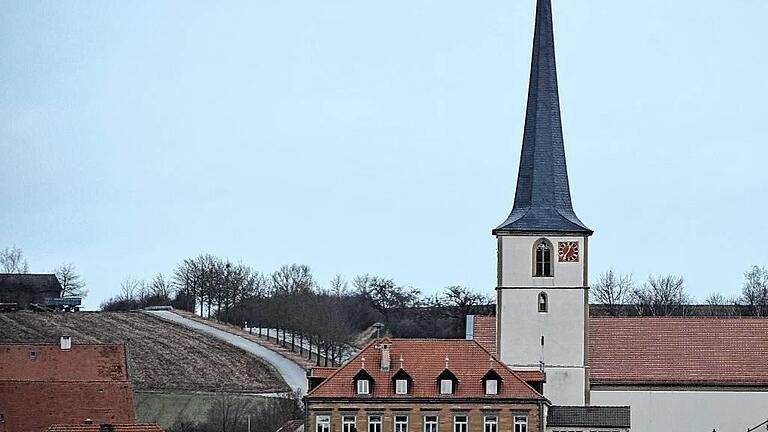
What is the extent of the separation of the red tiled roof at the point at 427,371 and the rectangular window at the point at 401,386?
0.53 feet

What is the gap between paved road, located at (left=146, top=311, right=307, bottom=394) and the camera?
345 ft

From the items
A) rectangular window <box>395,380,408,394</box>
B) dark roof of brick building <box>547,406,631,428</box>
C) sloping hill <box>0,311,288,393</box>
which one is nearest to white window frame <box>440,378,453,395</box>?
rectangular window <box>395,380,408,394</box>

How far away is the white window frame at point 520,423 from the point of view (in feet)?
187

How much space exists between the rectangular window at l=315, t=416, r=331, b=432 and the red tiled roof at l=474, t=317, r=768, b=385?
7141mm

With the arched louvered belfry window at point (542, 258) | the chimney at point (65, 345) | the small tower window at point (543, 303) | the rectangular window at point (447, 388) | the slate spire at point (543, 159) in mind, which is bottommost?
the rectangular window at point (447, 388)

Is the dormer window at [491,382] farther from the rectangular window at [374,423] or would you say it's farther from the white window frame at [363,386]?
the white window frame at [363,386]

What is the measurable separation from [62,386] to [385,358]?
12.4 metres

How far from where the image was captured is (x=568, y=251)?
60875 mm

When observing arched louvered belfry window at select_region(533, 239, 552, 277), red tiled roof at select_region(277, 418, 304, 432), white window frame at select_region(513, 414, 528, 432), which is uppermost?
arched louvered belfry window at select_region(533, 239, 552, 277)

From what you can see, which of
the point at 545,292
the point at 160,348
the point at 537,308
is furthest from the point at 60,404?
the point at 160,348

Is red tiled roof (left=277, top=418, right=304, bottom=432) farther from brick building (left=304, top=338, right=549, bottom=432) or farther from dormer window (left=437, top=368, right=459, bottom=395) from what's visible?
dormer window (left=437, top=368, right=459, bottom=395)

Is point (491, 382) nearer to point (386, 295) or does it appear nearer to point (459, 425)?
point (459, 425)

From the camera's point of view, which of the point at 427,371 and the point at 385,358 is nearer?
the point at 427,371

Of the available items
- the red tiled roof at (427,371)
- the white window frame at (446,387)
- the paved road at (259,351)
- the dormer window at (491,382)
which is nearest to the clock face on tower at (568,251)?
the red tiled roof at (427,371)
